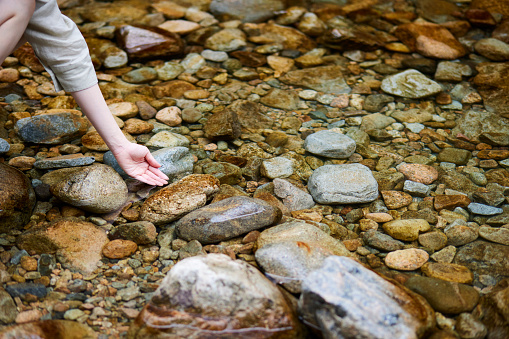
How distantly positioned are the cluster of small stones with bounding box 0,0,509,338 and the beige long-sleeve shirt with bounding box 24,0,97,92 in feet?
1.78

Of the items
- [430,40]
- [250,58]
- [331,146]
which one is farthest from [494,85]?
[250,58]

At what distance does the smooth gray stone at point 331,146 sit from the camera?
9.82ft

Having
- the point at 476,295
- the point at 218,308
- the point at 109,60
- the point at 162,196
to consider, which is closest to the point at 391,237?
the point at 476,295

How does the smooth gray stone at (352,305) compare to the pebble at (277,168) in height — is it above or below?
above

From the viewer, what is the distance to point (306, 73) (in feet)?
12.8

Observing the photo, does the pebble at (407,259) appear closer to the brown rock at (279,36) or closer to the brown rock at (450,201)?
the brown rock at (450,201)

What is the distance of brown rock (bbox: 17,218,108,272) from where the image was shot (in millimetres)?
2182

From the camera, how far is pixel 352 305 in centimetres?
164

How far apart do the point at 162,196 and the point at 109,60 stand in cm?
201

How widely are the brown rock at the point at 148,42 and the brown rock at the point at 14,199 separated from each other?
188cm

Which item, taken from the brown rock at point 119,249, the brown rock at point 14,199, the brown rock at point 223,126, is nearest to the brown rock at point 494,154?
the brown rock at point 223,126

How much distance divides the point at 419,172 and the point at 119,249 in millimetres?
1967

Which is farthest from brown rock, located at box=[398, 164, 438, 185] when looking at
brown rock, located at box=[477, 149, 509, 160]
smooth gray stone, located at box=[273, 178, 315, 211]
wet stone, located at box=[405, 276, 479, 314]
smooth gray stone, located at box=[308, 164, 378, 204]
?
wet stone, located at box=[405, 276, 479, 314]

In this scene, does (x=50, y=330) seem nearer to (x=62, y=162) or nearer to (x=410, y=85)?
(x=62, y=162)
